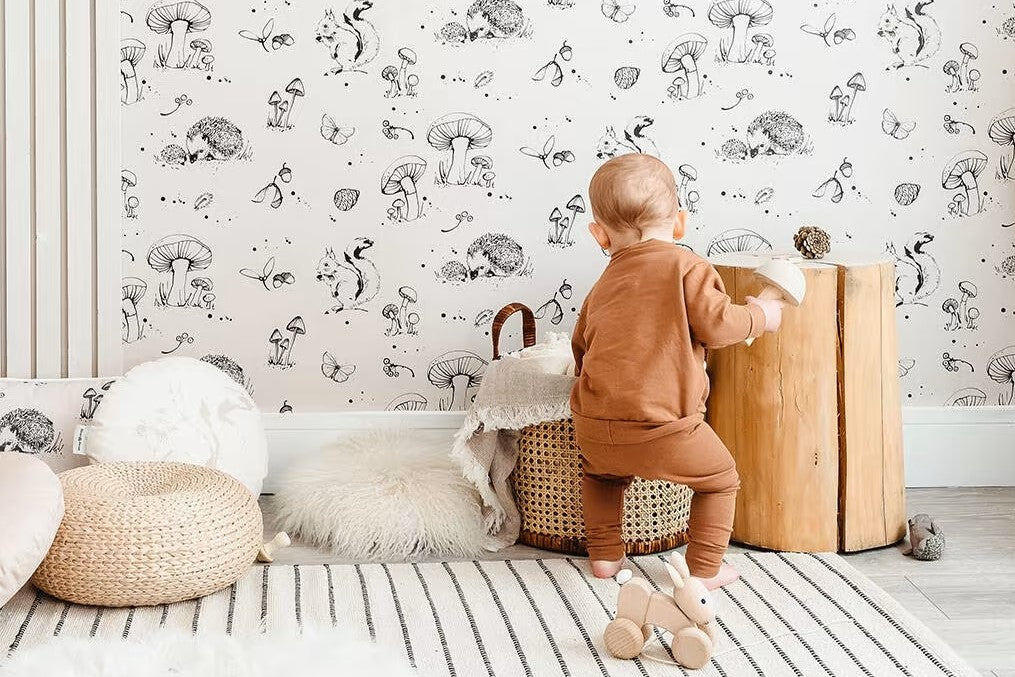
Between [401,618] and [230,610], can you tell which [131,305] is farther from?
[401,618]

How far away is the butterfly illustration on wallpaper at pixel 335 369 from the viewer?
116 inches

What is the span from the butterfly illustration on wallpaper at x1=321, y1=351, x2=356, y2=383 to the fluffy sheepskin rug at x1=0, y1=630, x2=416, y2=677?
3.56ft

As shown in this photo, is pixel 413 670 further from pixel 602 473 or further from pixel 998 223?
pixel 998 223

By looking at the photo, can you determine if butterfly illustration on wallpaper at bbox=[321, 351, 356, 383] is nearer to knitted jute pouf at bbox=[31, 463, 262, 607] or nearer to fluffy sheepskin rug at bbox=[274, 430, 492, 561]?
fluffy sheepskin rug at bbox=[274, 430, 492, 561]

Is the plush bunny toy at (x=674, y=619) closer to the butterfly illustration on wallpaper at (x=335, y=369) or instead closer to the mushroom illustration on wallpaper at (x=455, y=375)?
the mushroom illustration on wallpaper at (x=455, y=375)

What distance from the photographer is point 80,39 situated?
278cm

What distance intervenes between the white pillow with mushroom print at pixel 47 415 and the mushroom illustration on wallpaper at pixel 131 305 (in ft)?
0.53

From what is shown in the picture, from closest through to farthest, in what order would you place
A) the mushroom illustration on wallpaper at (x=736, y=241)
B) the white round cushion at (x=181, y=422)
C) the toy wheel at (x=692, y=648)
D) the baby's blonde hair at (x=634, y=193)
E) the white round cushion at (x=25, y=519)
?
A: the toy wheel at (x=692, y=648)
the white round cushion at (x=25, y=519)
the baby's blonde hair at (x=634, y=193)
the white round cushion at (x=181, y=422)
the mushroom illustration on wallpaper at (x=736, y=241)

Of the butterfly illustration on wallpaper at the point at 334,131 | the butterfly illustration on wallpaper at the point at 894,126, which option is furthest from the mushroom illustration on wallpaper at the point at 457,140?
the butterfly illustration on wallpaper at the point at 894,126

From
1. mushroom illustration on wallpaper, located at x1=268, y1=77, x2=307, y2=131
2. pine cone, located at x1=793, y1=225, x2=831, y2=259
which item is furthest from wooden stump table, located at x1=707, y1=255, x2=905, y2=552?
mushroom illustration on wallpaper, located at x1=268, y1=77, x2=307, y2=131

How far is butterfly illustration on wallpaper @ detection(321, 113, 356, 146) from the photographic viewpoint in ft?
9.38

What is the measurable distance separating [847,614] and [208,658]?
1.11m

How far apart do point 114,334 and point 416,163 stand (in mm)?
831

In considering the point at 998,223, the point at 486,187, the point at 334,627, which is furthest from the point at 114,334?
the point at 998,223
